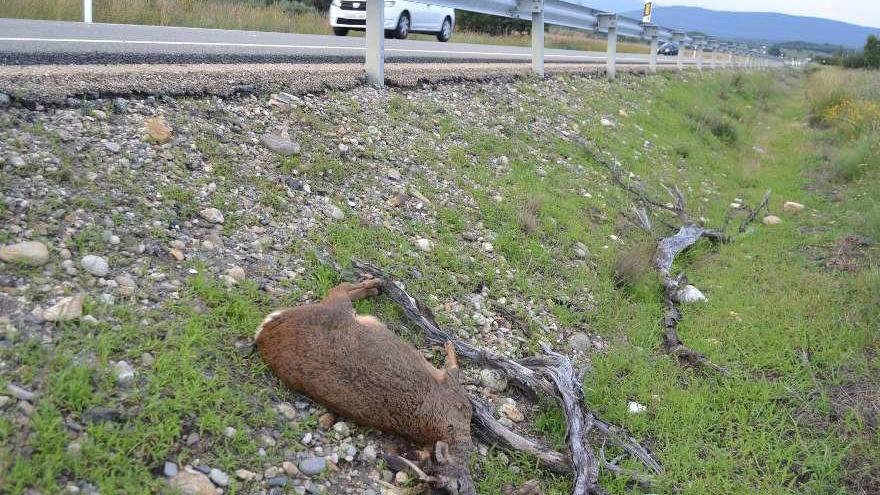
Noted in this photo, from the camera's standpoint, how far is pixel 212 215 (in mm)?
4203

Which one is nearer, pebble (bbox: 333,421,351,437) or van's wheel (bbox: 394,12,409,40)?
pebble (bbox: 333,421,351,437)

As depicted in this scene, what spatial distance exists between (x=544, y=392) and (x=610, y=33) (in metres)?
11.0

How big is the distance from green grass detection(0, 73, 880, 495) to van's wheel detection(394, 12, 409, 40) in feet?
26.5

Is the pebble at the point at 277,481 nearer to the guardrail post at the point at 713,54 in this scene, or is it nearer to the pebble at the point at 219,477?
the pebble at the point at 219,477

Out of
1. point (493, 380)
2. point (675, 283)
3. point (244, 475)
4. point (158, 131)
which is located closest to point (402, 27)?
point (675, 283)

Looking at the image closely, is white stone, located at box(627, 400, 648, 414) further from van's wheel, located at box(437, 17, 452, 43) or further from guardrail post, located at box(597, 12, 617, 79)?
van's wheel, located at box(437, 17, 452, 43)

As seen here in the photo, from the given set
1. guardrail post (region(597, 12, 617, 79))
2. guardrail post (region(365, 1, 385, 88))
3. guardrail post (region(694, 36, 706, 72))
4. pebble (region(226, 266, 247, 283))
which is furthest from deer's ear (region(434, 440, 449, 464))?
guardrail post (region(694, 36, 706, 72))

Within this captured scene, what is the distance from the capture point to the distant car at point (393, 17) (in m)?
15.3

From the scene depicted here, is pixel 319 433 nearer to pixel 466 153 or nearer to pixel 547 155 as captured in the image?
pixel 466 153

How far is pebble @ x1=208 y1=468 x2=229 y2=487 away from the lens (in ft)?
9.29

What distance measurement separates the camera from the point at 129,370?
3035mm

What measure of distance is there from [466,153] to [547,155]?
1417mm

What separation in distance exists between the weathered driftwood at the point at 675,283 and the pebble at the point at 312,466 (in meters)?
2.92

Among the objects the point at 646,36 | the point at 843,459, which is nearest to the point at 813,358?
the point at 843,459
